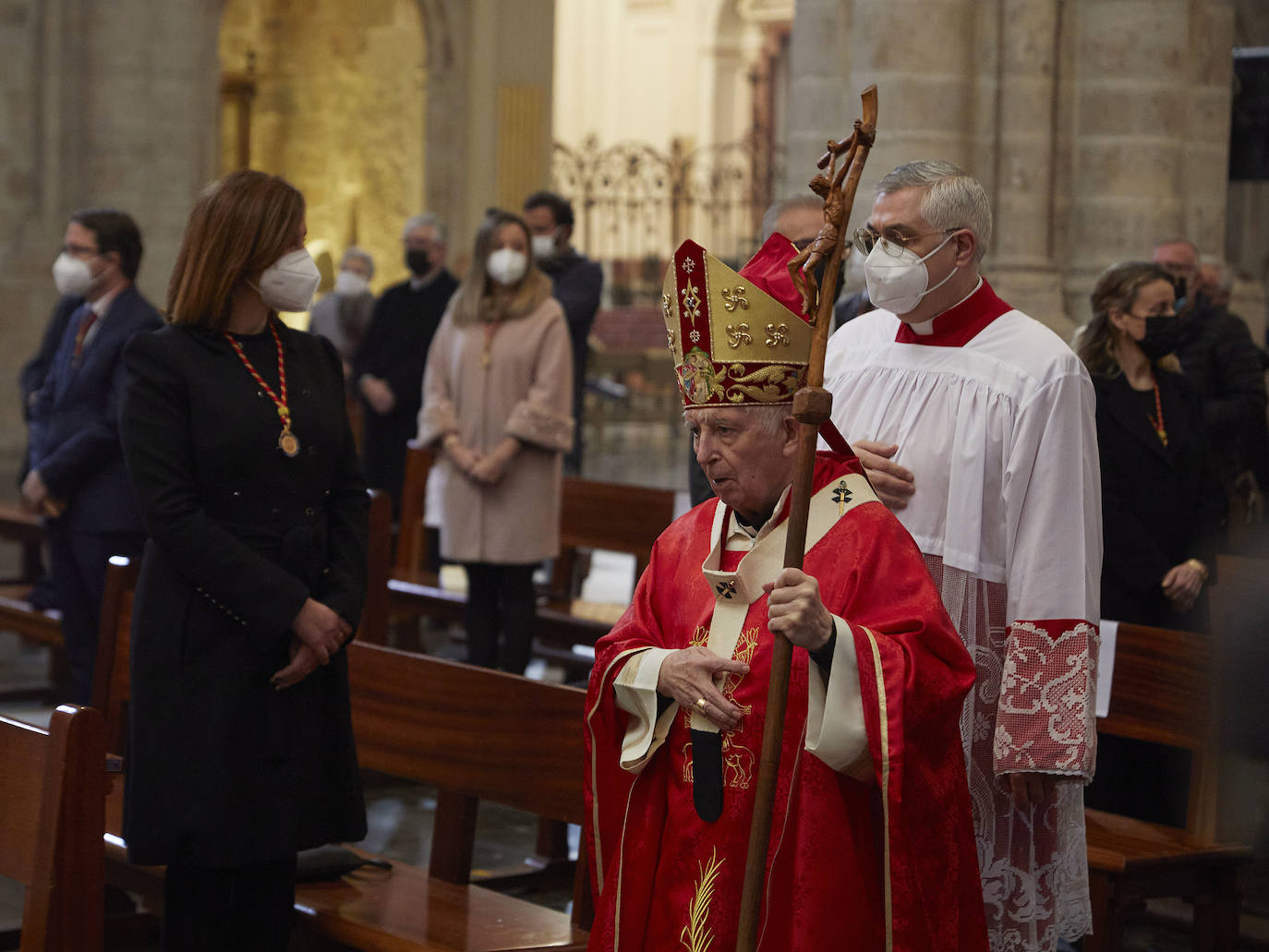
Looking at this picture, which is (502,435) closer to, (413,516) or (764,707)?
(413,516)

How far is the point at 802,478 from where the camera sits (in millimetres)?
2148

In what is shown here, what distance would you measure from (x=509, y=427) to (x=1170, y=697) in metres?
2.57

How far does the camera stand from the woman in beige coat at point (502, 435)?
18.6ft

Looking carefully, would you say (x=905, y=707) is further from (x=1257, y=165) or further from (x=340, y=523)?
(x=1257, y=165)

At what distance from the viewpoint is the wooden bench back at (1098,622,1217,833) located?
12.3ft

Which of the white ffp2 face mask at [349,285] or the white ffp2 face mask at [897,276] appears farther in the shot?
the white ffp2 face mask at [349,285]

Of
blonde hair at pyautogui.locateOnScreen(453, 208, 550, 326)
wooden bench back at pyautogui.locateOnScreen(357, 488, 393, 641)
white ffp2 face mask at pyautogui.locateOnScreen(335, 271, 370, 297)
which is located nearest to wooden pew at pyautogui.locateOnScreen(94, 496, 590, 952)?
wooden bench back at pyautogui.locateOnScreen(357, 488, 393, 641)

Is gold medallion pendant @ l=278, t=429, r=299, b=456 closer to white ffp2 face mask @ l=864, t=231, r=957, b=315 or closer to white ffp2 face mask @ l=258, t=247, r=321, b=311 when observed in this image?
white ffp2 face mask @ l=258, t=247, r=321, b=311

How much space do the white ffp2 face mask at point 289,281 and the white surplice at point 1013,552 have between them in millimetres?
1049

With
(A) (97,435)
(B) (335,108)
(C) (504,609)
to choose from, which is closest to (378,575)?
(C) (504,609)

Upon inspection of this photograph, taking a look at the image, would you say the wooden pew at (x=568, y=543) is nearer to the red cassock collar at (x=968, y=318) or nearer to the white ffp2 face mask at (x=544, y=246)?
the white ffp2 face mask at (x=544, y=246)

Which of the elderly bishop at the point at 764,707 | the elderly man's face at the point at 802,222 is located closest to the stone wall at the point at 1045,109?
the elderly man's face at the point at 802,222

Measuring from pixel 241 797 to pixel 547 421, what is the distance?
114 inches

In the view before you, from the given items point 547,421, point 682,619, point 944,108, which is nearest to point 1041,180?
point 944,108
